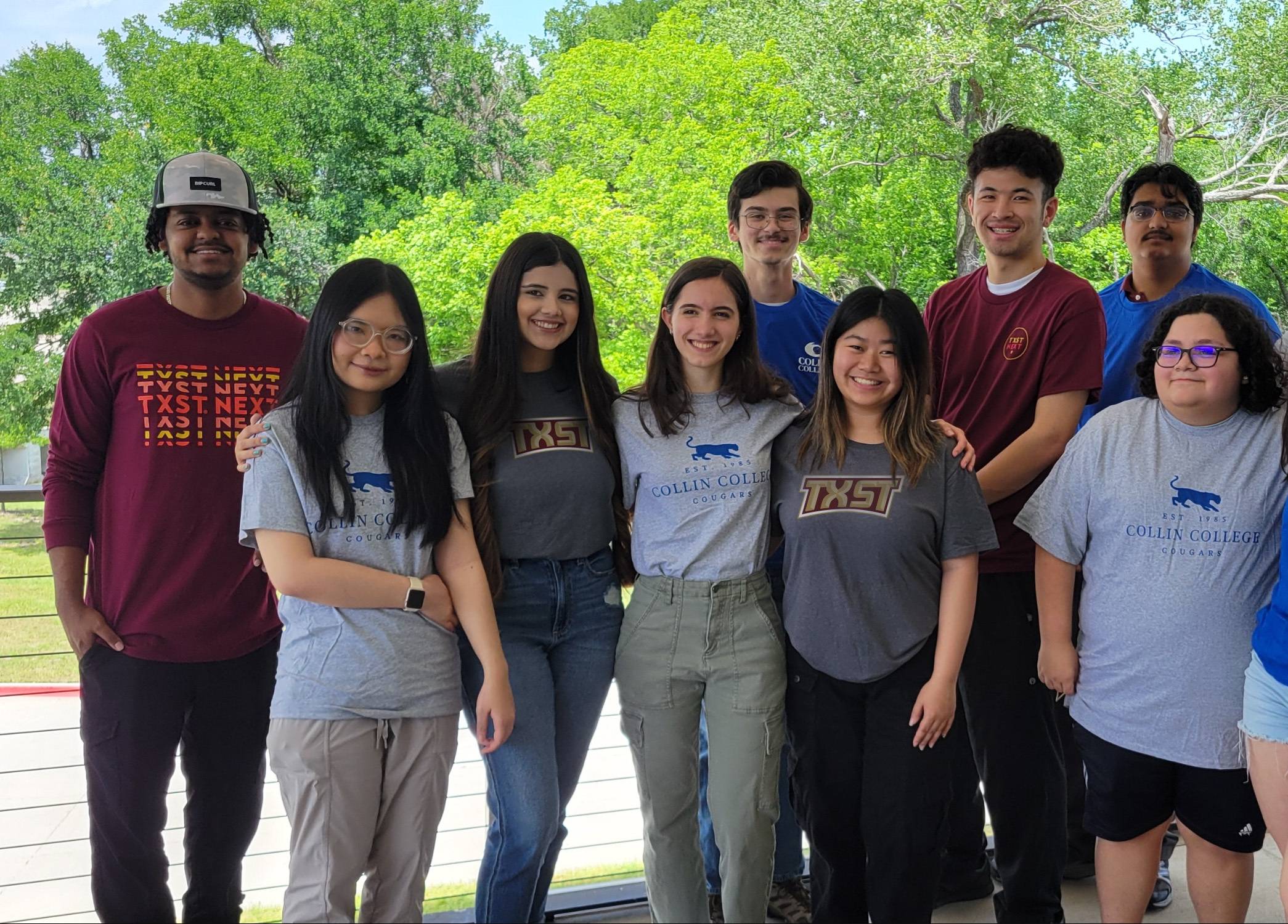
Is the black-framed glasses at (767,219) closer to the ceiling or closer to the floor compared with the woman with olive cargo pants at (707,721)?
closer to the ceiling

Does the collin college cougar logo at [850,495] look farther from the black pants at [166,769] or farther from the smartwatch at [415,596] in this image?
the black pants at [166,769]

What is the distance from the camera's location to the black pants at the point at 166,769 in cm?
196

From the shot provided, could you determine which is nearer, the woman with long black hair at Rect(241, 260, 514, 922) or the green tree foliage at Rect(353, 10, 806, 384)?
the woman with long black hair at Rect(241, 260, 514, 922)

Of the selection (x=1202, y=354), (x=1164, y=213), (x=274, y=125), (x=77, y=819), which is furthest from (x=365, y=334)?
(x=274, y=125)

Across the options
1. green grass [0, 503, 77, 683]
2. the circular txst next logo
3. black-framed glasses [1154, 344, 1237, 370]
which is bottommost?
green grass [0, 503, 77, 683]

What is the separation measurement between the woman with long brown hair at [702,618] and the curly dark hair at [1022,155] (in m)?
0.70

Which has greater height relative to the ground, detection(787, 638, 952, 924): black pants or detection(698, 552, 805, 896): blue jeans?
detection(787, 638, 952, 924): black pants

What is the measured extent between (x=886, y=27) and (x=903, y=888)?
837 cm

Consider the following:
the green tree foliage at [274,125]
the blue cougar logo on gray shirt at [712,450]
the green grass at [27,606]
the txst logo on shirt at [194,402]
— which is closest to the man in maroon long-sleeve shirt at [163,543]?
the txst logo on shirt at [194,402]

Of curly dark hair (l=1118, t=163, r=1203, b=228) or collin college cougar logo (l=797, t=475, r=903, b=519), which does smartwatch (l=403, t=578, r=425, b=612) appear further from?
curly dark hair (l=1118, t=163, r=1203, b=228)

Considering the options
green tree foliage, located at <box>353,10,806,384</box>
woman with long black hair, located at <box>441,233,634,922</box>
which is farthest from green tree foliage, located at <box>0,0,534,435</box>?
woman with long black hair, located at <box>441,233,634,922</box>

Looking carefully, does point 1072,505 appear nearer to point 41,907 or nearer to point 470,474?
point 470,474

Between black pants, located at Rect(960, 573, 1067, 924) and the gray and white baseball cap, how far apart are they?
173cm

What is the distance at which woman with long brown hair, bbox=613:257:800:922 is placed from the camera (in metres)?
1.89
